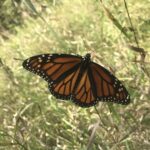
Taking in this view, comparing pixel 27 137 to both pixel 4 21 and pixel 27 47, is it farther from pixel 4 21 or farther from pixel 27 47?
pixel 4 21

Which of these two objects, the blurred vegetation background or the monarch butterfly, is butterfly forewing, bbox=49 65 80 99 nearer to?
the monarch butterfly

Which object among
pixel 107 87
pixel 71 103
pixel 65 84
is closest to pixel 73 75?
pixel 65 84

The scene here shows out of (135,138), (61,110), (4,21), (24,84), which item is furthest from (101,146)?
(4,21)

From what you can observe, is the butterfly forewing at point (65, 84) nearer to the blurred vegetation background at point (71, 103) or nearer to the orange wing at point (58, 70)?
the orange wing at point (58, 70)

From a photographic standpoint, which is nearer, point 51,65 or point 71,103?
point 51,65

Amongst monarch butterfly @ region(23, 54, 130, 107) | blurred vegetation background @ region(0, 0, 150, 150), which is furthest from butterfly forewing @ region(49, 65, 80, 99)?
blurred vegetation background @ region(0, 0, 150, 150)

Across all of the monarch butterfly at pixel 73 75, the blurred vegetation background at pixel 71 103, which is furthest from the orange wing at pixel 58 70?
the blurred vegetation background at pixel 71 103

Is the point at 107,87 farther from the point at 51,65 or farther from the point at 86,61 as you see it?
the point at 51,65

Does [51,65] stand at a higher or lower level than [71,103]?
higher
